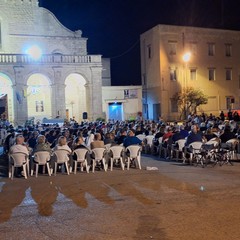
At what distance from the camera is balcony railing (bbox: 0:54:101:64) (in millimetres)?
35281

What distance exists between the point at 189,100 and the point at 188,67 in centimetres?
446

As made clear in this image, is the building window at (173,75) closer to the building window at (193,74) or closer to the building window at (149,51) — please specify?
the building window at (193,74)

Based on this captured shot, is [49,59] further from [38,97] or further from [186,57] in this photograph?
[186,57]

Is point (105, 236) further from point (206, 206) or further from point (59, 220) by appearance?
point (206, 206)

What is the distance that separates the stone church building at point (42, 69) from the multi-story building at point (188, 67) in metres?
2.40

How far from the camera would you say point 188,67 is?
43750 millimetres

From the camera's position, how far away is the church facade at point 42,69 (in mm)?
35531

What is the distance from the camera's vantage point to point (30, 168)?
1255 centimetres

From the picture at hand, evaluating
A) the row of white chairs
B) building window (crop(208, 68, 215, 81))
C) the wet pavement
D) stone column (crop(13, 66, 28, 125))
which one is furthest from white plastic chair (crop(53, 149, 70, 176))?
building window (crop(208, 68, 215, 81))

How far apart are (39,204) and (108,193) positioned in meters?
1.70

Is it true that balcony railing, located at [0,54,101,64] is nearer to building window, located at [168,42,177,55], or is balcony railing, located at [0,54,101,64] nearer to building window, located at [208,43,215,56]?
building window, located at [168,42,177,55]

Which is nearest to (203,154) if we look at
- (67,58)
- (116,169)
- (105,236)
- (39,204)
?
(116,169)

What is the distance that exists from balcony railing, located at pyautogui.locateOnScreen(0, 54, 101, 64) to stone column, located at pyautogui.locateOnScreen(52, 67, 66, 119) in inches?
38.8

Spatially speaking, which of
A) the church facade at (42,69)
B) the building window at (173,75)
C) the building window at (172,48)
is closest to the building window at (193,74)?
the building window at (173,75)
